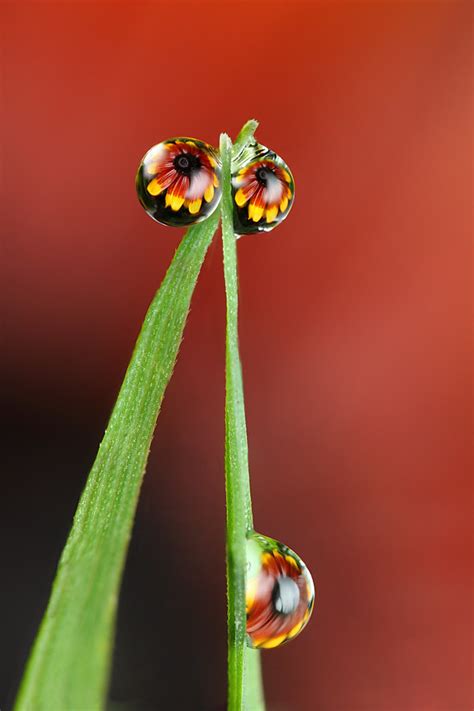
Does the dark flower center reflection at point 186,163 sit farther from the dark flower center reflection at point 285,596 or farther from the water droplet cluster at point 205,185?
the dark flower center reflection at point 285,596

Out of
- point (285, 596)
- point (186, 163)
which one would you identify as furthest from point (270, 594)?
point (186, 163)

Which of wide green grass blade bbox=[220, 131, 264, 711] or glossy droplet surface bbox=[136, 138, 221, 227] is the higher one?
glossy droplet surface bbox=[136, 138, 221, 227]

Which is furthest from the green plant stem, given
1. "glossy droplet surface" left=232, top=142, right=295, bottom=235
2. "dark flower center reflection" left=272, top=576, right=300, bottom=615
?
"dark flower center reflection" left=272, top=576, right=300, bottom=615

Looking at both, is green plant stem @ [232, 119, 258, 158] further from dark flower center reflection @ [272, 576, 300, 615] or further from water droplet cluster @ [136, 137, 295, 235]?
dark flower center reflection @ [272, 576, 300, 615]

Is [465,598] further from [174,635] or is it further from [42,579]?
[42,579]

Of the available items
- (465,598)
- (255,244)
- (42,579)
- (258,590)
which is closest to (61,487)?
(42,579)

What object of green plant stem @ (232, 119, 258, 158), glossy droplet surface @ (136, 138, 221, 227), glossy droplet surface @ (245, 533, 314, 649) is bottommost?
glossy droplet surface @ (245, 533, 314, 649)

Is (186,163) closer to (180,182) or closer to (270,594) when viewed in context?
(180,182)
